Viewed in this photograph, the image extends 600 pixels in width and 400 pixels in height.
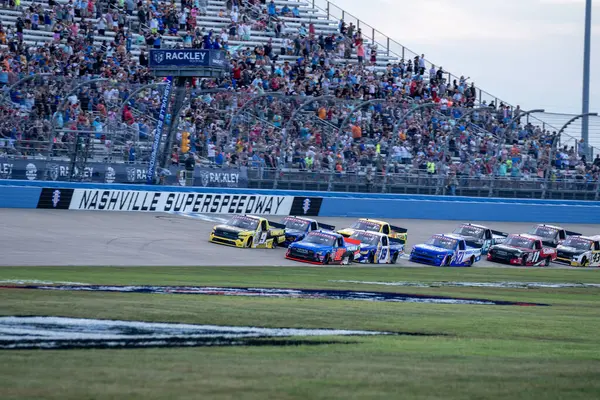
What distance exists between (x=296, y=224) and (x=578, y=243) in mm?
10446

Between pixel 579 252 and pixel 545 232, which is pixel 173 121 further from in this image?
pixel 579 252

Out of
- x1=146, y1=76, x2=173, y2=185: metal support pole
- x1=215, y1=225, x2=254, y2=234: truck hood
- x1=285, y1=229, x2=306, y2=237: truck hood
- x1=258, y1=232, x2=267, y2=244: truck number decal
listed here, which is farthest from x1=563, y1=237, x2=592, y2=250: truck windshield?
x1=146, y1=76, x2=173, y2=185: metal support pole

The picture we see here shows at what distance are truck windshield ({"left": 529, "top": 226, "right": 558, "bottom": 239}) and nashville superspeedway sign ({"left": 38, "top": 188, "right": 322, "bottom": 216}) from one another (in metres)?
8.59

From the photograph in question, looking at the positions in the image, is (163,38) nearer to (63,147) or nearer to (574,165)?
(63,147)

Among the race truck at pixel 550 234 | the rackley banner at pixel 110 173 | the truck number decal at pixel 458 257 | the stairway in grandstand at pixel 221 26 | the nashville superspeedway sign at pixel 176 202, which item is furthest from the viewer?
the stairway in grandstand at pixel 221 26

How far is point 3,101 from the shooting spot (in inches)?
1272

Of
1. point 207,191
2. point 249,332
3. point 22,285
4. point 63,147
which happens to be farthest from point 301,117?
point 249,332

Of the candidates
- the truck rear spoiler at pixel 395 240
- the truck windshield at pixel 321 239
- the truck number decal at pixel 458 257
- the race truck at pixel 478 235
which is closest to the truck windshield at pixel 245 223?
the truck windshield at pixel 321 239

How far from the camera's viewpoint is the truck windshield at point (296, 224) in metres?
34.2

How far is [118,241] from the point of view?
1199 inches

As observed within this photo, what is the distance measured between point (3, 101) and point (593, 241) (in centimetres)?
2071

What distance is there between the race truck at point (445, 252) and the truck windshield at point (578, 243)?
193 inches

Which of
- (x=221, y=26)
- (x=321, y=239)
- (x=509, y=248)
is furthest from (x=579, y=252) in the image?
(x=221, y=26)

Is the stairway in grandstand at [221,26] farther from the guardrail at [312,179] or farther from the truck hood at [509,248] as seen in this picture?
the truck hood at [509,248]
